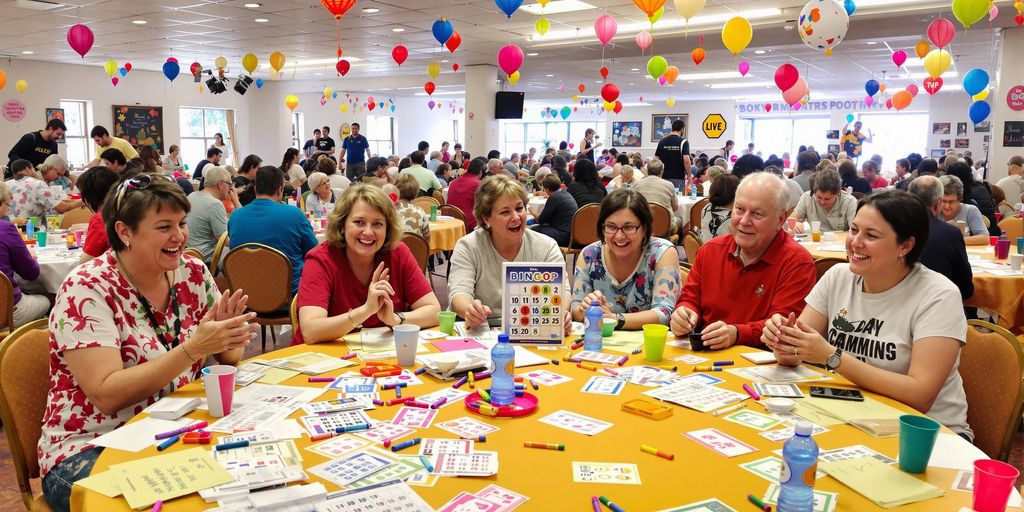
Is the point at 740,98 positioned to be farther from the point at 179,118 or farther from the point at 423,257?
the point at 423,257

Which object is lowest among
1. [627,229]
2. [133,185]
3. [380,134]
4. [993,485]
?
[993,485]

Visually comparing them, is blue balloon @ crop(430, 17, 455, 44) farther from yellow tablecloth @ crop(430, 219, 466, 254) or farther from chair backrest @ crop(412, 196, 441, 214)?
yellow tablecloth @ crop(430, 219, 466, 254)

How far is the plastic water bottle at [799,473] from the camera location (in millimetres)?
1379

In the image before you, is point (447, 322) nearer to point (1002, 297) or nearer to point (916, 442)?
point (916, 442)

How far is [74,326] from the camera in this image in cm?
199

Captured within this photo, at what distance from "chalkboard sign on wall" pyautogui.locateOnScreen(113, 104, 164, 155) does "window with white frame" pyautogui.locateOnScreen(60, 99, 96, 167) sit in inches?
25.2

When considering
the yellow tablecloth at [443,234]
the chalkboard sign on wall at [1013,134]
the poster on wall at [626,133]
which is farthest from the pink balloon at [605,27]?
the poster on wall at [626,133]

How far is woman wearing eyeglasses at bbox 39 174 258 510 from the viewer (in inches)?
77.7

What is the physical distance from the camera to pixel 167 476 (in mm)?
1516

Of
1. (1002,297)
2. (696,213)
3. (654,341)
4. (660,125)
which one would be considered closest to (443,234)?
(696,213)

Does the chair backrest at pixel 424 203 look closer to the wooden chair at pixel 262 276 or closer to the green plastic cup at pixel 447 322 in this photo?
the wooden chair at pixel 262 276

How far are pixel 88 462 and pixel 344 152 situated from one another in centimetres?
1406

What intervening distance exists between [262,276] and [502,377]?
2.94 meters

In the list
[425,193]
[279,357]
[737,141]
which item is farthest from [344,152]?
[737,141]
